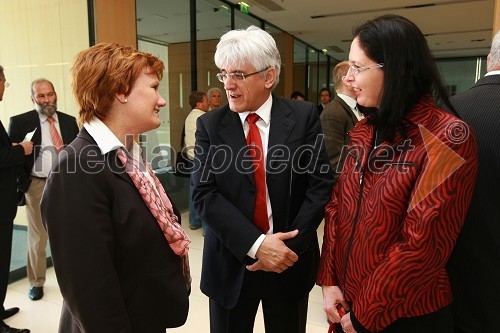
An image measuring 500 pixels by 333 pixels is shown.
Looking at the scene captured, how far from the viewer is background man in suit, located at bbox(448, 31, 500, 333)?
1.33 meters

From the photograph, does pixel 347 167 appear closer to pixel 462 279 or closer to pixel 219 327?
pixel 462 279

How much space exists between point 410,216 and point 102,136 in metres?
0.95

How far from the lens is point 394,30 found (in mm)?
1178

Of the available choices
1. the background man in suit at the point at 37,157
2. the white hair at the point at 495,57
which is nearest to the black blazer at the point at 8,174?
the background man in suit at the point at 37,157

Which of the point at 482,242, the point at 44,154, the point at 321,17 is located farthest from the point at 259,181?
the point at 321,17

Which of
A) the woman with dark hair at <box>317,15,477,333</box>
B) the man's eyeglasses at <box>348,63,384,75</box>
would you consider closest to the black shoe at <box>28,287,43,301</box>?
the woman with dark hair at <box>317,15,477,333</box>

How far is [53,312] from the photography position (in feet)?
10.00

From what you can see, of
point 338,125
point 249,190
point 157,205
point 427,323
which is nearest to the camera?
point 427,323

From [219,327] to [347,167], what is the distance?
902mm

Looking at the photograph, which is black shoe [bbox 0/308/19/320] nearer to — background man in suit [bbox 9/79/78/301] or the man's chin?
background man in suit [bbox 9/79/78/301]

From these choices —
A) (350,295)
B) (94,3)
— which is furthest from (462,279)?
(94,3)

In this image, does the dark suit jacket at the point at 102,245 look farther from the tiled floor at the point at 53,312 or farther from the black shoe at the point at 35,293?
the black shoe at the point at 35,293

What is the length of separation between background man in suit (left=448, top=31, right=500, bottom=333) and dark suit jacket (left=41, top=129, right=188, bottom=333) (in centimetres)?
103

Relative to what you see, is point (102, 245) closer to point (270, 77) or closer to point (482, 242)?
point (270, 77)
